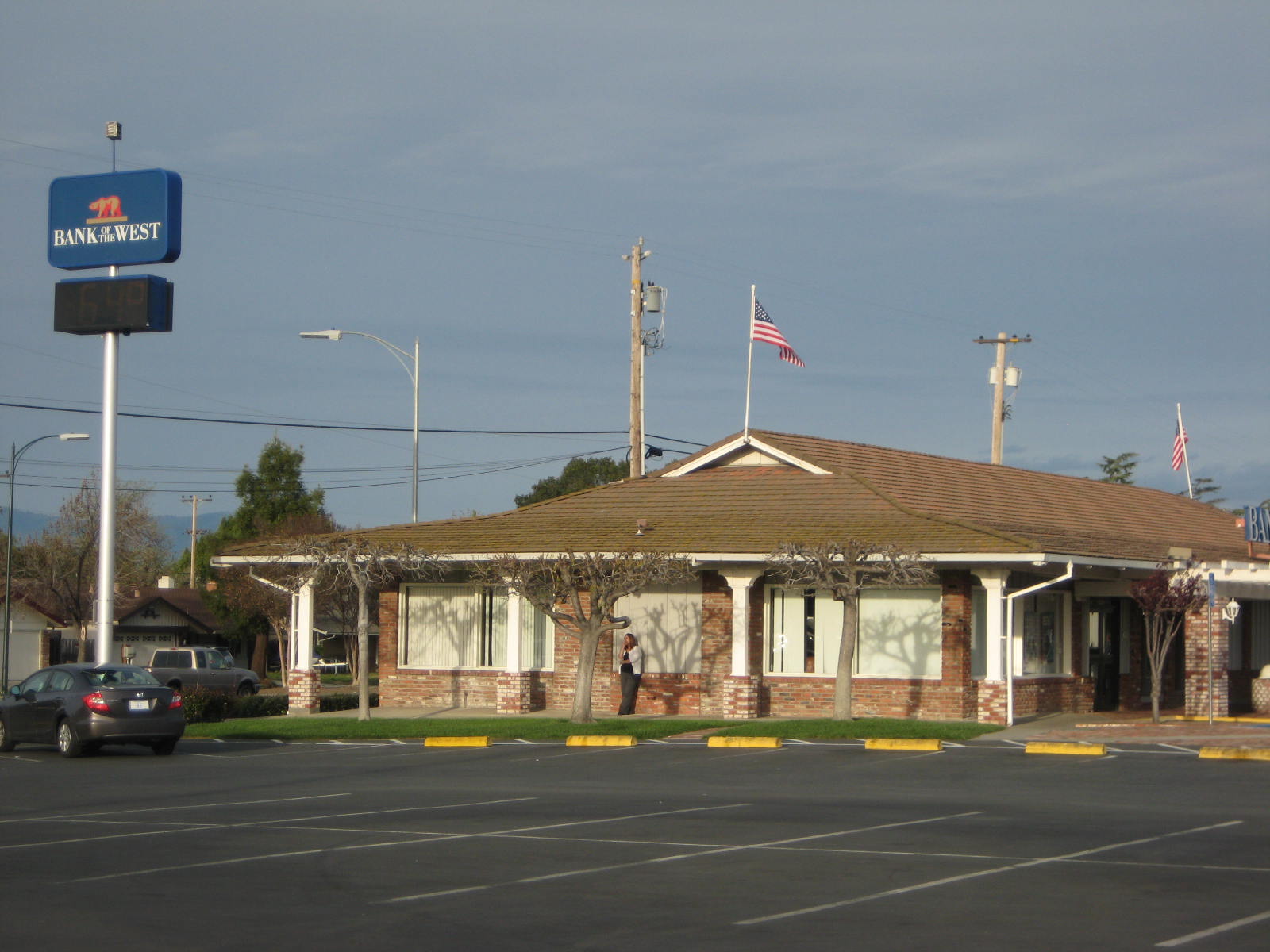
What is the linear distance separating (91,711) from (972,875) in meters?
15.7

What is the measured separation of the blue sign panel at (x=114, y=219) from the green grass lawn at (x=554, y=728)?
29.1ft

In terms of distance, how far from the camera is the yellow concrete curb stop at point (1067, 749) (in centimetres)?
2205

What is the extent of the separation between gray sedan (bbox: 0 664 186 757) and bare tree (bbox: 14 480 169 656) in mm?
31868

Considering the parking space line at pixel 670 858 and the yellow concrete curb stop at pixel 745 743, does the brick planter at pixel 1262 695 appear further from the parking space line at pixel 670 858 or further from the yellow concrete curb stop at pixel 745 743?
the parking space line at pixel 670 858

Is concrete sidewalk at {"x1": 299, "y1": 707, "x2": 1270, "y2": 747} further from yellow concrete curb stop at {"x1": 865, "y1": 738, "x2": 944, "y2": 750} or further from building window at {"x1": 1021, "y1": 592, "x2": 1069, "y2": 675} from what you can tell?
yellow concrete curb stop at {"x1": 865, "y1": 738, "x2": 944, "y2": 750}

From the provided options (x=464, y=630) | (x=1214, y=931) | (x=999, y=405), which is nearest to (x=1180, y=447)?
(x=999, y=405)

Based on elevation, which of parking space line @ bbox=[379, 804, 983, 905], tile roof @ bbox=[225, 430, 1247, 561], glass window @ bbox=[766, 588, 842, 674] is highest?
tile roof @ bbox=[225, 430, 1247, 561]

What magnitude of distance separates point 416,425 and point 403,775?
19.0 m

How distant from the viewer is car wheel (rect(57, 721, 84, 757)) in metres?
23.3

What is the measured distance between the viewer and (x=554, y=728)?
26.4m

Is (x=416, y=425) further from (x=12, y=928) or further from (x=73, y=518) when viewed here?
(x=73, y=518)

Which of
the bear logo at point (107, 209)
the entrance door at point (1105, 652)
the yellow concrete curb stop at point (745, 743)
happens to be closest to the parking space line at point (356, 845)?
the yellow concrete curb stop at point (745, 743)

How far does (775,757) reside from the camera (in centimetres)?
2188

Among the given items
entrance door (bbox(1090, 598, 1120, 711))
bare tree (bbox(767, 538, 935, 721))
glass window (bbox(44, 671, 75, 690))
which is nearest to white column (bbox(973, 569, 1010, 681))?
bare tree (bbox(767, 538, 935, 721))
